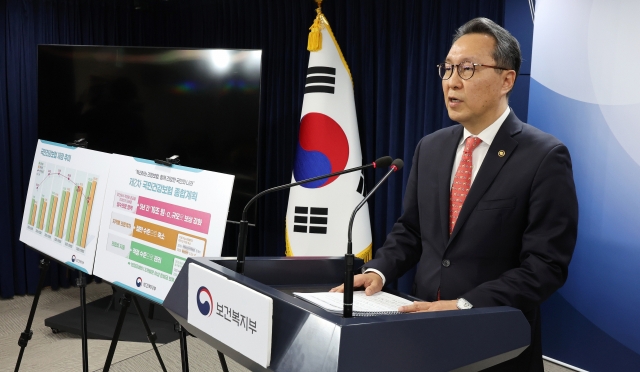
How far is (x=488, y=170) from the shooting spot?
1.56 meters

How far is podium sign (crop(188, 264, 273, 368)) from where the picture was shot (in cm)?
111

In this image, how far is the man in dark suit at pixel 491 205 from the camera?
1441 millimetres

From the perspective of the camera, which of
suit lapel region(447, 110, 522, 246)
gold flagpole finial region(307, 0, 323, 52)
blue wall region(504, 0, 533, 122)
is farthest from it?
gold flagpole finial region(307, 0, 323, 52)

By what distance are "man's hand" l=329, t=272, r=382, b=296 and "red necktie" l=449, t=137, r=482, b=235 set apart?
259 mm

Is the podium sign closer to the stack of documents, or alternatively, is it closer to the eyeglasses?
the stack of documents

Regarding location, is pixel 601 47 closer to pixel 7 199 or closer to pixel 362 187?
pixel 362 187

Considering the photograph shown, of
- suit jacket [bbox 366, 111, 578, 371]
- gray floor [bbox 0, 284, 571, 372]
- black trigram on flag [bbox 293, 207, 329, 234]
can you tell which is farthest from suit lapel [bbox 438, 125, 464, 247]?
black trigram on flag [bbox 293, 207, 329, 234]

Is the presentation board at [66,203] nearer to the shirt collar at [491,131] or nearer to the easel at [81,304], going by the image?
the easel at [81,304]

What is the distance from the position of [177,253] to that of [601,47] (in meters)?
2.16

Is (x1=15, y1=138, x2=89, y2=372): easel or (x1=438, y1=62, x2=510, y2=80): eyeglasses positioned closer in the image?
(x1=438, y1=62, x2=510, y2=80): eyeglasses

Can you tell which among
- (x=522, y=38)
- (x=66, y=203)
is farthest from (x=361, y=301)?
(x=522, y=38)

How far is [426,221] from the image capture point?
169 centimetres

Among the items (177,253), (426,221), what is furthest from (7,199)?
(426,221)

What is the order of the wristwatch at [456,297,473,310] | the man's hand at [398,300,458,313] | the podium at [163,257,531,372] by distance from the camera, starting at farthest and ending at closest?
the wristwatch at [456,297,473,310], the man's hand at [398,300,458,313], the podium at [163,257,531,372]
